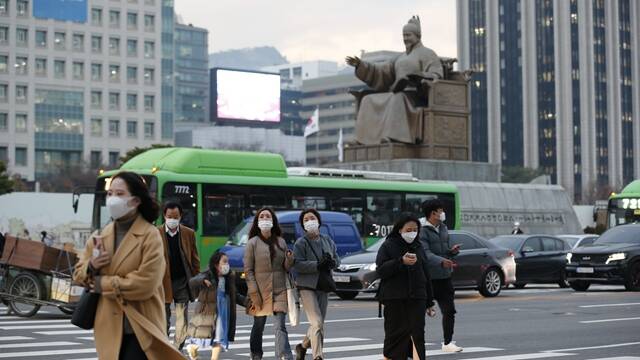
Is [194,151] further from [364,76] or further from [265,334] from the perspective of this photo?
[364,76]

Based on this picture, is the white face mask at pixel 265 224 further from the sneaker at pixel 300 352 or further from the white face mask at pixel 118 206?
the white face mask at pixel 118 206

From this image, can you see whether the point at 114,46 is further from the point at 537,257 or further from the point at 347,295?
the point at 347,295

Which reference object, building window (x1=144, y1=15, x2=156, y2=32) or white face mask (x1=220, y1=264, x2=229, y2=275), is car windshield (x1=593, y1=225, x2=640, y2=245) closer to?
white face mask (x1=220, y1=264, x2=229, y2=275)

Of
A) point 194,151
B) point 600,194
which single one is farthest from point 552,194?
point 600,194

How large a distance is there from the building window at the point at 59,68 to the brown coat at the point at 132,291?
376 ft

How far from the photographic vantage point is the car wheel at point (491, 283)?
25.5 meters

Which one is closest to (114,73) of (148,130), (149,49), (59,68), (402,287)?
(149,49)

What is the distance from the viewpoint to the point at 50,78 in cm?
11800

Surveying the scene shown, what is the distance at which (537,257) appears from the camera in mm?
29625

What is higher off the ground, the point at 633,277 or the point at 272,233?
the point at 272,233

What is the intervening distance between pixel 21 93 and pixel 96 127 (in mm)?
8525

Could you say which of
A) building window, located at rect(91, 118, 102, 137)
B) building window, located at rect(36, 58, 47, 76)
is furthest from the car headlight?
building window, located at rect(91, 118, 102, 137)

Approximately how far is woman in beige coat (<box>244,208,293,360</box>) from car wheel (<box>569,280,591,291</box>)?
16.4 meters

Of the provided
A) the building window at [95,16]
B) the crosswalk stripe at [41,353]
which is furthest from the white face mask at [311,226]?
the building window at [95,16]
